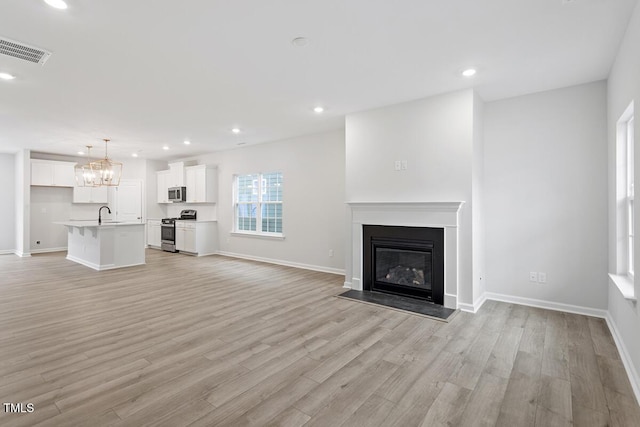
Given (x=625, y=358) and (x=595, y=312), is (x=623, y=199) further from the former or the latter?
(x=625, y=358)

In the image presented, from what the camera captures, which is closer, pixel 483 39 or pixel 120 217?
pixel 483 39

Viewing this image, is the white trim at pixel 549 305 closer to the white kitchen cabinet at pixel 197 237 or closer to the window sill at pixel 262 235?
the window sill at pixel 262 235

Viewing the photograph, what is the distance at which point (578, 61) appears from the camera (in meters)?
3.11

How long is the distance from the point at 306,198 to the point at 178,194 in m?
4.31

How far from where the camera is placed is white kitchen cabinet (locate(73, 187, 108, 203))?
870 cm

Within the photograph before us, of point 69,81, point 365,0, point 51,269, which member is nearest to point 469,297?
point 365,0

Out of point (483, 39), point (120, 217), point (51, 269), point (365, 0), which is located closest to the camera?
point (365, 0)

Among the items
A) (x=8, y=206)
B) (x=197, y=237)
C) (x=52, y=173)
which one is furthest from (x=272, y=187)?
(x=8, y=206)

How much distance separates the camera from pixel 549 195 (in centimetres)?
381

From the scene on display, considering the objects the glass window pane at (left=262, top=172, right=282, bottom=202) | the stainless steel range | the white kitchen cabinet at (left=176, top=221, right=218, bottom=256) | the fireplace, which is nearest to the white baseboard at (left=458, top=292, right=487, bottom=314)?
the fireplace

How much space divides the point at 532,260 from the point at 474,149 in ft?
5.07

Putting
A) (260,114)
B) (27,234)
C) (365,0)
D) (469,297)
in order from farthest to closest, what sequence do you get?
1. (27,234)
2. (260,114)
3. (469,297)
4. (365,0)

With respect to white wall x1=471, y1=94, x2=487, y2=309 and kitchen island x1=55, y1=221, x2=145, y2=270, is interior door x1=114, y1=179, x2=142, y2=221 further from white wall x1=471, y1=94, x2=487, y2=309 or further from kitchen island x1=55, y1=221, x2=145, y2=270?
white wall x1=471, y1=94, x2=487, y2=309

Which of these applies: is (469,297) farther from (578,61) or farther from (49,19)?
(49,19)
